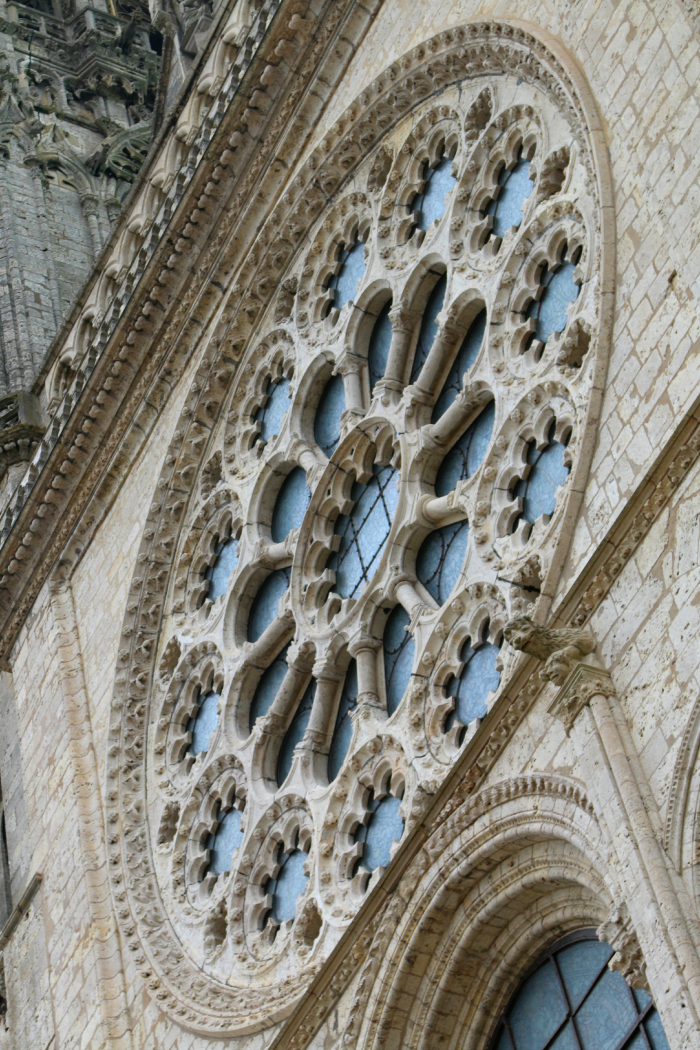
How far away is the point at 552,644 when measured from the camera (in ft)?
27.2

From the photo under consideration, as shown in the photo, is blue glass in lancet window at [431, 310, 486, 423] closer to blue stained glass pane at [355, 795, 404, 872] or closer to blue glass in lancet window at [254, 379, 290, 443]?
blue glass in lancet window at [254, 379, 290, 443]

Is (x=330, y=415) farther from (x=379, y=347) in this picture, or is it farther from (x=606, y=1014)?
(x=606, y=1014)

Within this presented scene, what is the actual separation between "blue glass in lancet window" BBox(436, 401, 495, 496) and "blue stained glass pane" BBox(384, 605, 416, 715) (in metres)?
0.80

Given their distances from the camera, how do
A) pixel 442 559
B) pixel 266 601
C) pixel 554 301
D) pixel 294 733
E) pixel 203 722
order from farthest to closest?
pixel 203 722 < pixel 266 601 < pixel 294 733 < pixel 442 559 < pixel 554 301

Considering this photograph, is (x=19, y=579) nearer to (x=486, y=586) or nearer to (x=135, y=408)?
(x=135, y=408)

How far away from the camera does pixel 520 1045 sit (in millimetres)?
8852

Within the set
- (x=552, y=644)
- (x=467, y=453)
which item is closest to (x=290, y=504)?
(x=467, y=453)

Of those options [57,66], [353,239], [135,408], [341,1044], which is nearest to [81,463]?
[135,408]

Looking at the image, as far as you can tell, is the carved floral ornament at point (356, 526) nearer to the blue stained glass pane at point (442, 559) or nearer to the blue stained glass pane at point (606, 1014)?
the blue stained glass pane at point (442, 559)

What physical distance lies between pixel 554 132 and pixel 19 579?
6.52 meters

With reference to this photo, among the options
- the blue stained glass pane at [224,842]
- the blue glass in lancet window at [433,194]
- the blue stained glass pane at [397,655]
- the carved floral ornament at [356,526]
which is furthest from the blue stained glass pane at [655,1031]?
the blue glass in lancet window at [433,194]

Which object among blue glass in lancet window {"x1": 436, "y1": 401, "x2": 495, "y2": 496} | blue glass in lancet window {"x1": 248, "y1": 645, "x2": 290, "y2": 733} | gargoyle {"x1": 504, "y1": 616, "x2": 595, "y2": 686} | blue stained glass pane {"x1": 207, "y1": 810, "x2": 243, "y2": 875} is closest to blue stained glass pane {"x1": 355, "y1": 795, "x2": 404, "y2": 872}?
blue stained glass pane {"x1": 207, "y1": 810, "x2": 243, "y2": 875}

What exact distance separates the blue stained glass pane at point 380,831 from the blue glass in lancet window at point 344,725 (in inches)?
22.0

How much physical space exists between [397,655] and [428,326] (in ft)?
7.80
